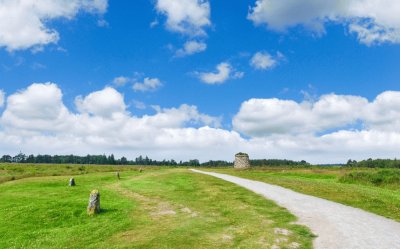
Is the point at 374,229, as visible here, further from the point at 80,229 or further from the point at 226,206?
the point at 80,229

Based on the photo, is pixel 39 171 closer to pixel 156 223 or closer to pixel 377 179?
pixel 377 179

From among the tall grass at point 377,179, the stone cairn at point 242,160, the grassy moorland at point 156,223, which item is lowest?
the grassy moorland at point 156,223

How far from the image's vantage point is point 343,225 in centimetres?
1642

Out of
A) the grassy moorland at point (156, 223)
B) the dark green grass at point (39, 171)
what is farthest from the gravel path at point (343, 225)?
the dark green grass at point (39, 171)

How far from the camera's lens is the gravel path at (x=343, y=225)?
13.5 metres

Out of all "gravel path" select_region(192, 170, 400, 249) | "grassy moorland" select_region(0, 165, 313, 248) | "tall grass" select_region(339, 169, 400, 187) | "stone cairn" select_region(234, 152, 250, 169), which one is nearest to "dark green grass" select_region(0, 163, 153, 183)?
"stone cairn" select_region(234, 152, 250, 169)

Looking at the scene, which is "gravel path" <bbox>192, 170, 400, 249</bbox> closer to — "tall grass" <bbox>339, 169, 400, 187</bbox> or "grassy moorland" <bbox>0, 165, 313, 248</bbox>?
"grassy moorland" <bbox>0, 165, 313, 248</bbox>

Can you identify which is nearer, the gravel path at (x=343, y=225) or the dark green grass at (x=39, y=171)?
the gravel path at (x=343, y=225)

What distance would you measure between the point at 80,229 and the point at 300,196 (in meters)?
15.3

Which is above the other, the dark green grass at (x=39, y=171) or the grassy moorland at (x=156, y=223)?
the dark green grass at (x=39, y=171)

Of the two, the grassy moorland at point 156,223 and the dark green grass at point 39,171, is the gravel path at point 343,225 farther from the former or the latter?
the dark green grass at point 39,171

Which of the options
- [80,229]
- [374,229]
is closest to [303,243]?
[374,229]

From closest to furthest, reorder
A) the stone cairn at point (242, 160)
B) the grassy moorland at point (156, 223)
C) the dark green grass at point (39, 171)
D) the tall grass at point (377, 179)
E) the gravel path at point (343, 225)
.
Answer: the gravel path at point (343, 225)
the grassy moorland at point (156, 223)
the tall grass at point (377, 179)
the dark green grass at point (39, 171)
the stone cairn at point (242, 160)

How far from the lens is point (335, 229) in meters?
15.7
